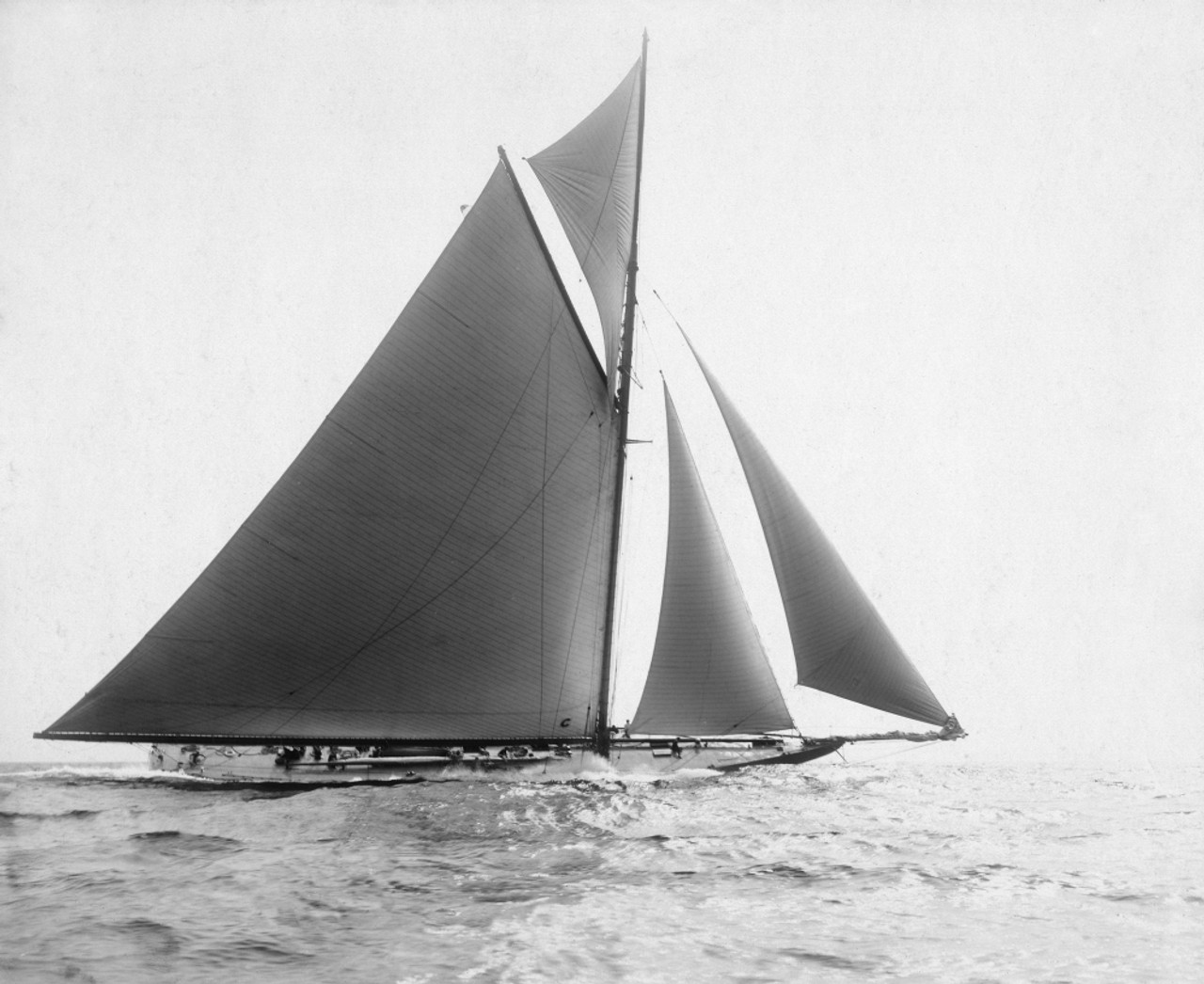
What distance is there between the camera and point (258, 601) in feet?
66.9

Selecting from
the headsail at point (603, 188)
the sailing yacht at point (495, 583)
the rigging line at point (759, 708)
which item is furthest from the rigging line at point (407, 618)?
the rigging line at point (759, 708)

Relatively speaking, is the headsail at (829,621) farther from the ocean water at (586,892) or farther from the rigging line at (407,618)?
the rigging line at (407,618)

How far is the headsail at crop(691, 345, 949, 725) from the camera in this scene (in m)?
23.6

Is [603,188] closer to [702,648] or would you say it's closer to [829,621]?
[702,648]

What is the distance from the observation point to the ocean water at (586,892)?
792 cm

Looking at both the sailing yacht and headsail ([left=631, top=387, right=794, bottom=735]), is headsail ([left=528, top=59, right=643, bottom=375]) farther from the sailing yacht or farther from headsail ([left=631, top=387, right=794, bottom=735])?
headsail ([left=631, top=387, right=794, bottom=735])

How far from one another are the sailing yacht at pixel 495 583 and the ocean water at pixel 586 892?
314cm

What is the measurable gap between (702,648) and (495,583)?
5.61 m

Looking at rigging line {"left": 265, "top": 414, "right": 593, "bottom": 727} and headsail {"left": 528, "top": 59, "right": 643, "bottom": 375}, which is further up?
headsail {"left": 528, "top": 59, "right": 643, "bottom": 375}

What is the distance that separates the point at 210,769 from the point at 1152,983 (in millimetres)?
20688

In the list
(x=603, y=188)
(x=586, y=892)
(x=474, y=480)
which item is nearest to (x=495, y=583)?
(x=474, y=480)

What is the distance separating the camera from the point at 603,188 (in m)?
25.9

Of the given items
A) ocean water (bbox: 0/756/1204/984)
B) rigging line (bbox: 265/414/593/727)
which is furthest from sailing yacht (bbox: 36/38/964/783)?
ocean water (bbox: 0/756/1204/984)

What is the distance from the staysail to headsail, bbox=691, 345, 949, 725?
4749 mm
